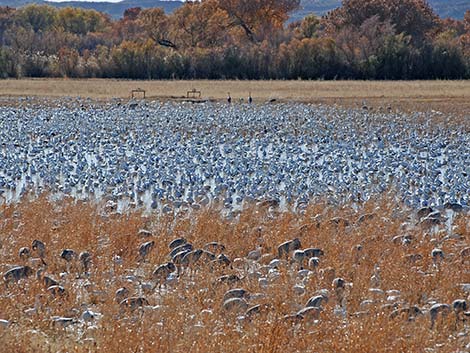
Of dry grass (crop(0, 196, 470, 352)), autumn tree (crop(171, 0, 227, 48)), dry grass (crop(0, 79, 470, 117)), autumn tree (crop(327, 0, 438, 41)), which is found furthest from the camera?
autumn tree (crop(327, 0, 438, 41))

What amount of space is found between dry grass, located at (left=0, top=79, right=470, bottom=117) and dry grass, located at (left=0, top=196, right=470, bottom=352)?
51.7 ft

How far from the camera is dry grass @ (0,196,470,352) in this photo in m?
6.55

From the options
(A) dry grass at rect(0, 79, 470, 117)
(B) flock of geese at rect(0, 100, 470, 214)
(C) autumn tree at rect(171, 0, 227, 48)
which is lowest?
(B) flock of geese at rect(0, 100, 470, 214)

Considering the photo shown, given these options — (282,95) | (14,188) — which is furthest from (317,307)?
(282,95)

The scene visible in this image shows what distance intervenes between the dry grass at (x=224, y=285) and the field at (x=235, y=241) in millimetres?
Result: 21

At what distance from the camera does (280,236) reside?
9.91 metres

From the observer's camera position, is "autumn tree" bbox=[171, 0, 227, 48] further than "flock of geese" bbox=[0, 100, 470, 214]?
Yes

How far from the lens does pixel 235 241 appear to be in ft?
32.3

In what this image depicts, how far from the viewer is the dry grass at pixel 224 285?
6551mm

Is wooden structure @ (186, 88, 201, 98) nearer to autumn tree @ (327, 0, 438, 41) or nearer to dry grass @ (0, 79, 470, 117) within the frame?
dry grass @ (0, 79, 470, 117)

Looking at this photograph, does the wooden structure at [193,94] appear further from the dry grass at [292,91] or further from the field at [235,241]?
the field at [235,241]

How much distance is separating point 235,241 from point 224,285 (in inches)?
73.5

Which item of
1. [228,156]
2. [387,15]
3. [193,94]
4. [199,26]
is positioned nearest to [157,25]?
[199,26]

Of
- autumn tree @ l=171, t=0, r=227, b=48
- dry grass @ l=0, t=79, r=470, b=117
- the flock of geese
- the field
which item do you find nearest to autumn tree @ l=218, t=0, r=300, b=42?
autumn tree @ l=171, t=0, r=227, b=48
